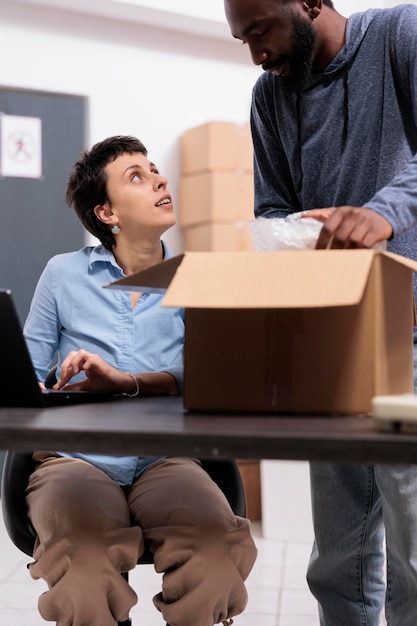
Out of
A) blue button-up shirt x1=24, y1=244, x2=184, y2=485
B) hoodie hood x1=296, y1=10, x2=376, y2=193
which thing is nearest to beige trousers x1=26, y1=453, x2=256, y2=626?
blue button-up shirt x1=24, y1=244, x2=184, y2=485

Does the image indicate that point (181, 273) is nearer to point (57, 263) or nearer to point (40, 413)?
point (40, 413)

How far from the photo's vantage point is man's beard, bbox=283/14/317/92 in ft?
5.16

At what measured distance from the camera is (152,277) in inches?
47.5

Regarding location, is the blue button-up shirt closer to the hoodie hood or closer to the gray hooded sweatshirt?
the gray hooded sweatshirt

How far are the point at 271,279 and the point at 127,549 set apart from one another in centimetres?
59

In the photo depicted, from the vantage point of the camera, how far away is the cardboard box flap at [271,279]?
994 millimetres

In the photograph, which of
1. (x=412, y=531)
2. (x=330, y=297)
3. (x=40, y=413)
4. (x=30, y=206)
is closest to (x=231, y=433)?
(x=330, y=297)

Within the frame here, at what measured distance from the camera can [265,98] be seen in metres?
1.75

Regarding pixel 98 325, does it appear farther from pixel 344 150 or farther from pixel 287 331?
A: pixel 287 331

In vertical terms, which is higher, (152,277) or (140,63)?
(140,63)

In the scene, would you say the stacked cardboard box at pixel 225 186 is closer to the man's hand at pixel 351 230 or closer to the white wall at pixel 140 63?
the white wall at pixel 140 63

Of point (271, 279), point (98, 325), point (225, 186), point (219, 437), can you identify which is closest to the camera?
point (219, 437)

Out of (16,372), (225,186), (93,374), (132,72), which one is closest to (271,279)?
(16,372)

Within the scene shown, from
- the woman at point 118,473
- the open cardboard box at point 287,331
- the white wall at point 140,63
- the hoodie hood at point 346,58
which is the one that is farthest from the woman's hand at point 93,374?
the white wall at point 140,63
